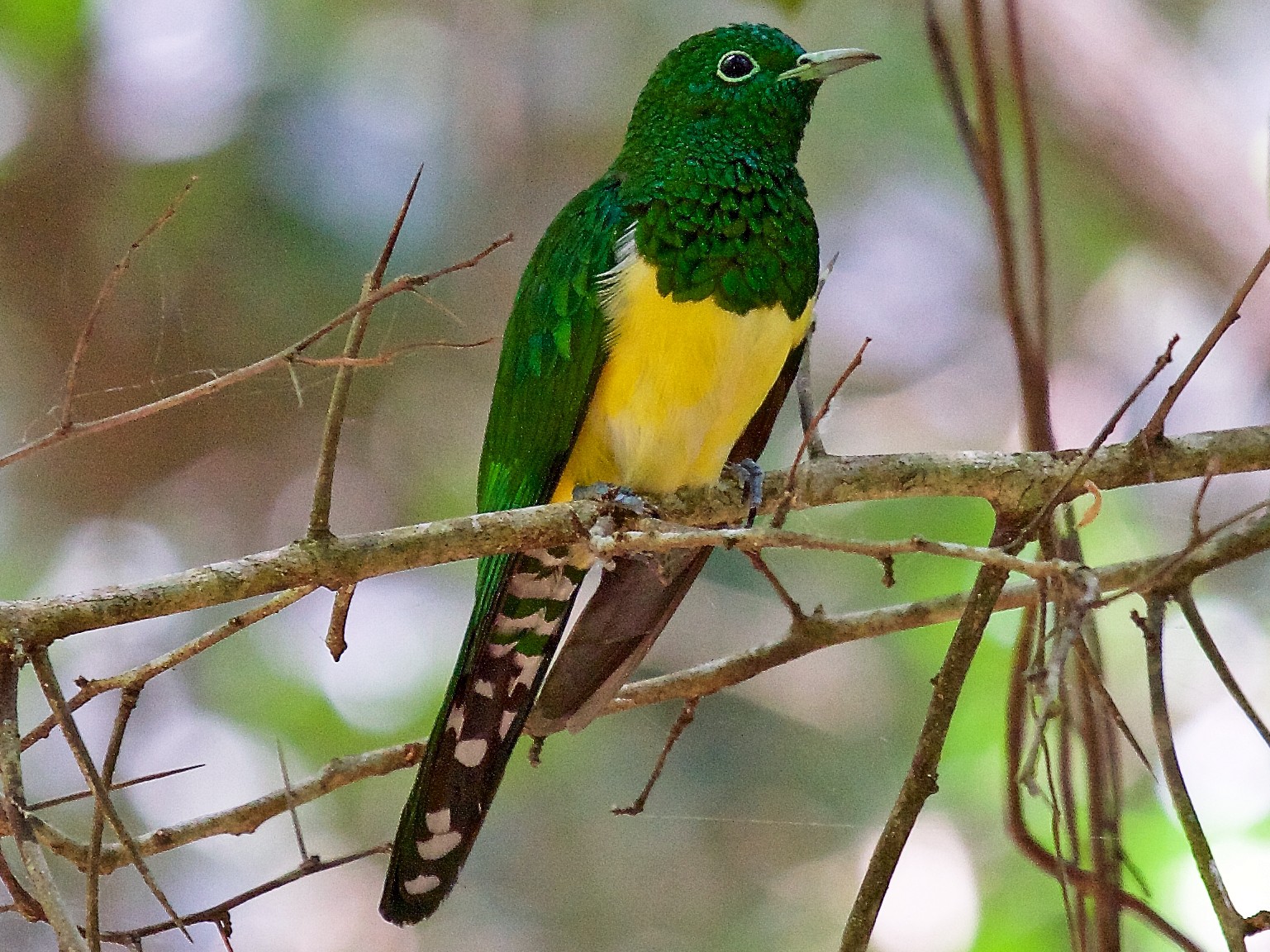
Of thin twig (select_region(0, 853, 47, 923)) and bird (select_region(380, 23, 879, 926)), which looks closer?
thin twig (select_region(0, 853, 47, 923))

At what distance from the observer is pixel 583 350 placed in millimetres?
2730

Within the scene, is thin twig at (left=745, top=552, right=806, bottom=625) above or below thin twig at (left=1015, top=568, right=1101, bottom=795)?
above

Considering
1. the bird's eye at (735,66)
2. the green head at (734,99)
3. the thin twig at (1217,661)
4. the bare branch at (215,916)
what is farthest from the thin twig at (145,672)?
the bird's eye at (735,66)

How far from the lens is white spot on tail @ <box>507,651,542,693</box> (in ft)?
9.48

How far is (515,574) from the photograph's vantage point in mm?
2836

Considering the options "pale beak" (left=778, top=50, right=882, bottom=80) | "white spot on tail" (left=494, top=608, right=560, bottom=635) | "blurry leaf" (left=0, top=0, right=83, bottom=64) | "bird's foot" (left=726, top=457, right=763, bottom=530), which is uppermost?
"blurry leaf" (left=0, top=0, right=83, bottom=64)

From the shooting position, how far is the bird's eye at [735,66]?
3010 mm

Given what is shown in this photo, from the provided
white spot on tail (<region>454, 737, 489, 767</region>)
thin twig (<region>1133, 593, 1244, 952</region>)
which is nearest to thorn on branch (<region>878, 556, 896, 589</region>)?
thin twig (<region>1133, 593, 1244, 952</region>)

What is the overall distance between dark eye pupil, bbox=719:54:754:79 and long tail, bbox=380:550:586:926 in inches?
48.2

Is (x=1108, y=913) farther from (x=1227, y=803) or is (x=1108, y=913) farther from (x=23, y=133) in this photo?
(x=23, y=133)

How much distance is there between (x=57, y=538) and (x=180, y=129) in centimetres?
127

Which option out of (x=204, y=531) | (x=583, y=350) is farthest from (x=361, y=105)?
(x=583, y=350)

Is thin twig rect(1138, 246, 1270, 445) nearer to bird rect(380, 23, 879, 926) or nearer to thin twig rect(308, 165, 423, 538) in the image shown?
bird rect(380, 23, 879, 926)

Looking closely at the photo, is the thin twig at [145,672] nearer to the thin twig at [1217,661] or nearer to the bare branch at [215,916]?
the bare branch at [215,916]
